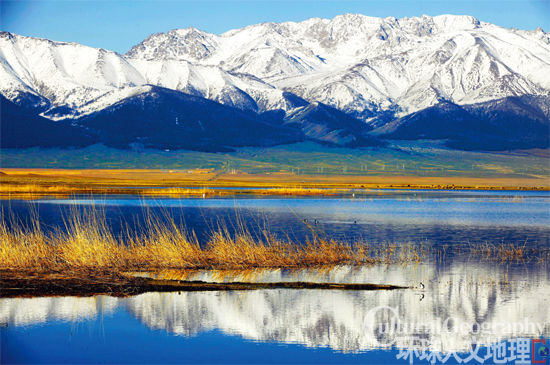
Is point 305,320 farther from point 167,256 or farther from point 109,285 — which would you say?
point 167,256

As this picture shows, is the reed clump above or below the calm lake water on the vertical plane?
above

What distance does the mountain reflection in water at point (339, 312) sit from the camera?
18516 mm

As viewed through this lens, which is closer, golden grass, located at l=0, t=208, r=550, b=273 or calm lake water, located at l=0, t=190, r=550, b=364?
calm lake water, located at l=0, t=190, r=550, b=364

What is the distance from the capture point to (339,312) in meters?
20.7

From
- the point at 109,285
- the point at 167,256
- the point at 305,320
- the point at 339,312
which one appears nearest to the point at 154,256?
the point at 167,256

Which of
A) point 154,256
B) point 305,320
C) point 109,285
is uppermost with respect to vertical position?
point 154,256

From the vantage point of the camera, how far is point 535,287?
79.5ft

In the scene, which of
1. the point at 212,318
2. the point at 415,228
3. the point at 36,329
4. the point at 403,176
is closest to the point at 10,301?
the point at 36,329

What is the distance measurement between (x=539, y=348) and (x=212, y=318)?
27.4 ft

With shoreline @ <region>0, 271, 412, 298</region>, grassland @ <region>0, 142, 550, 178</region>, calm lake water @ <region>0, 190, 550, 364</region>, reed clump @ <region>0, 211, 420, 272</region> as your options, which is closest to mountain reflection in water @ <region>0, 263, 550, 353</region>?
calm lake water @ <region>0, 190, 550, 364</region>

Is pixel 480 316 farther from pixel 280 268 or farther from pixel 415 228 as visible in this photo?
pixel 415 228

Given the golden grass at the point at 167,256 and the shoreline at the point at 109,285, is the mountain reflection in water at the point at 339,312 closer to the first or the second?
the shoreline at the point at 109,285

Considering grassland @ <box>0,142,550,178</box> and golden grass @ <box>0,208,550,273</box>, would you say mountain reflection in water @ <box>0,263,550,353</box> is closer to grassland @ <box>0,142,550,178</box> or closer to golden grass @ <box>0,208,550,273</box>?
golden grass @ <box>0,208,550,273</box>

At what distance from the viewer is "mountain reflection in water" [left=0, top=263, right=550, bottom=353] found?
60.7 ft
